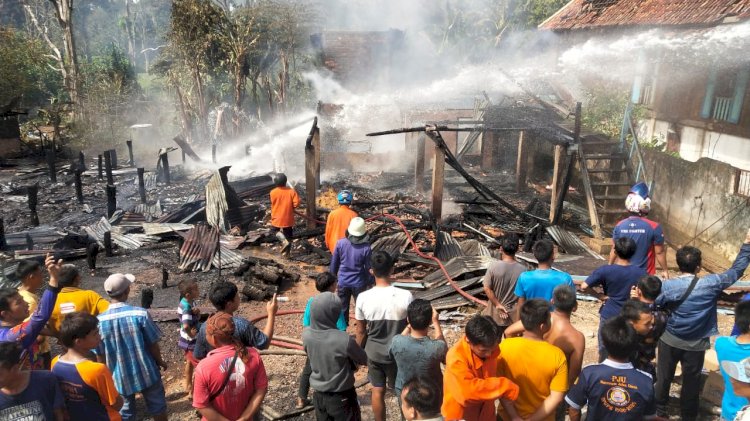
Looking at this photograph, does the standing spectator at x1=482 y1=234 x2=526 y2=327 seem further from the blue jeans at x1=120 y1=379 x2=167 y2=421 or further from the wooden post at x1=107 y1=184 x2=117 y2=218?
the wooden post at x1=107 y1=184 x2=117 y2=218

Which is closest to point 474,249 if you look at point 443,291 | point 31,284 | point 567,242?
point 443,291

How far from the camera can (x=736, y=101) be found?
37.5 feet

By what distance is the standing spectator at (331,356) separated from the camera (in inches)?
157

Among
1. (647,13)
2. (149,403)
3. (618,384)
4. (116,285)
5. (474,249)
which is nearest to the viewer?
(618,384)

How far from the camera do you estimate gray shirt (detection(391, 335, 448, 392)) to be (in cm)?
382

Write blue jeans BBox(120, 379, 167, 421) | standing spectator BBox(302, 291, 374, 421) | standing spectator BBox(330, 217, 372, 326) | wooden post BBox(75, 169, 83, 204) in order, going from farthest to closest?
wooden post BBox(75, 169, 83, 204) → standing spectator BBox(330, 217, 372, 326) → blue jeans BBox(120, 379, 167, 421) → standing spectator BBox(302, 291, 374, 421)

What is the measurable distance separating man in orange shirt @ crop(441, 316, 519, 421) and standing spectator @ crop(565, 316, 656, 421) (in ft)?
1.77

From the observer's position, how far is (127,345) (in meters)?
4.18

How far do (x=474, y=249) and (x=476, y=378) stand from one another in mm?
6459

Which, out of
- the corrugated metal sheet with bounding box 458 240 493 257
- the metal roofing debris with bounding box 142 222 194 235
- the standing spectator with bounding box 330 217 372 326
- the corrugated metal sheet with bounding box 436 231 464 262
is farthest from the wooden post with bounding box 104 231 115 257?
the corrugated metal sheet with bounding box 458 240 493 257

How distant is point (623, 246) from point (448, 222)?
7072mm

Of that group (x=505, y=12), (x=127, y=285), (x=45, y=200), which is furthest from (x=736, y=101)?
(x=505, y=12)

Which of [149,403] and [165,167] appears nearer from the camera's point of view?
[149,403]

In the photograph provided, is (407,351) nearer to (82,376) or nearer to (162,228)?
(82,376)
